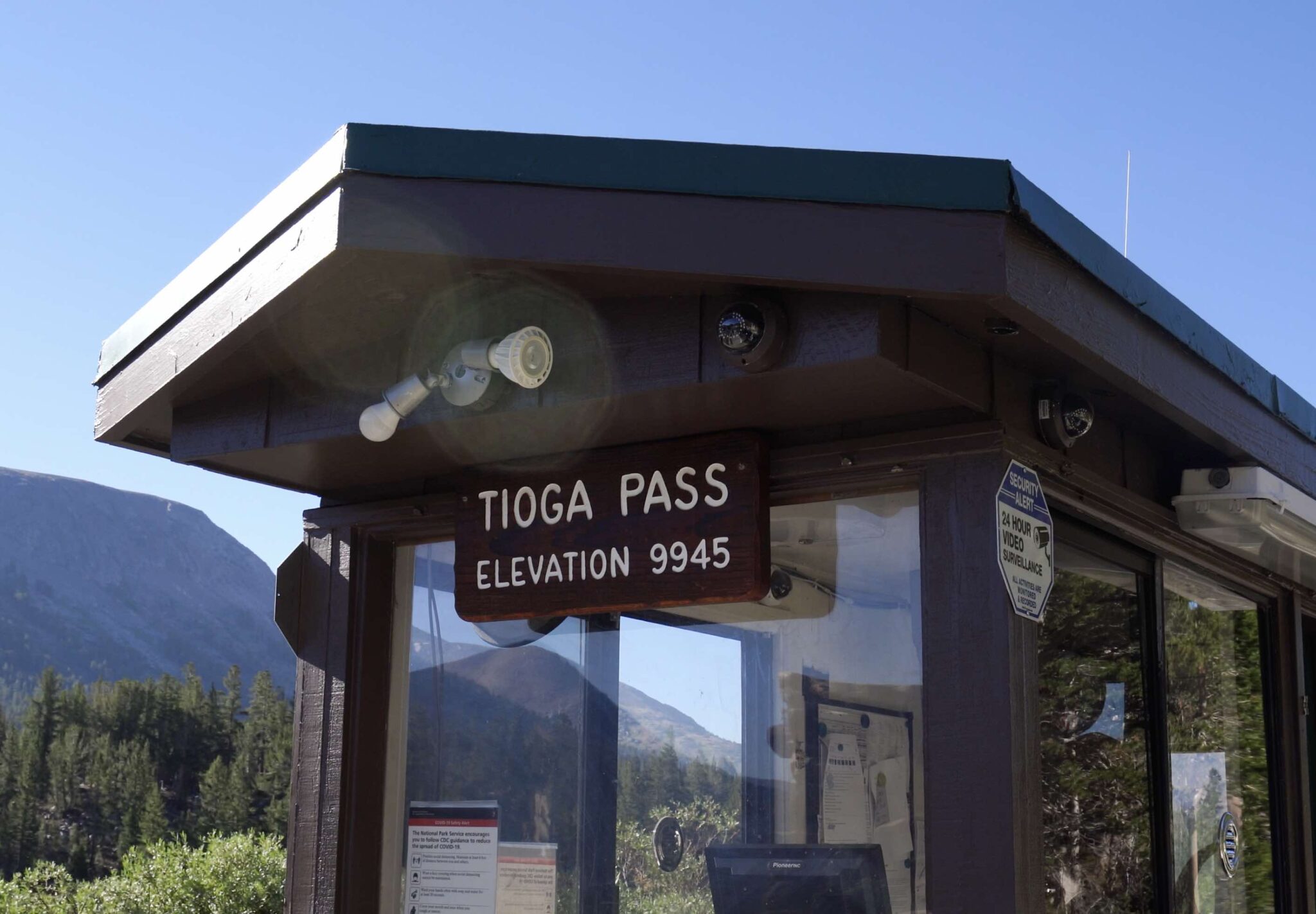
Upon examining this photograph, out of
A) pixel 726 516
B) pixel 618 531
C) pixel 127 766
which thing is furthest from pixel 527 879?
pixel 127 766

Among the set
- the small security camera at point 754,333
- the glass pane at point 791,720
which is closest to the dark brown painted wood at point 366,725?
the glass pane at point 791,720

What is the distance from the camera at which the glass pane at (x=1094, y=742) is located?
3.16 m

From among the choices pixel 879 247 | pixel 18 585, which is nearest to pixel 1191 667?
pixel 879 247

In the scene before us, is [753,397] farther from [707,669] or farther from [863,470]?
[707,669]

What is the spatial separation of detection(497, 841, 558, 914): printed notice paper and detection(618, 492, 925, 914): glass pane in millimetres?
194

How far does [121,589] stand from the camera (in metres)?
134

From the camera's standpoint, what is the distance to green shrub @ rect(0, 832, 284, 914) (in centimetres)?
1016

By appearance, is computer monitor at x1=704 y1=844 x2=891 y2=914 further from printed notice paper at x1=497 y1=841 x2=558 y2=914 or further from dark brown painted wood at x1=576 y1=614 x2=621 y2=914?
printed notice paper at x1=497 y1=841 x2=558 y2=914

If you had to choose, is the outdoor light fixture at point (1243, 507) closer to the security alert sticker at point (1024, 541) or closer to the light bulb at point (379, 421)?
the security alert sticker at point (1024, 541)

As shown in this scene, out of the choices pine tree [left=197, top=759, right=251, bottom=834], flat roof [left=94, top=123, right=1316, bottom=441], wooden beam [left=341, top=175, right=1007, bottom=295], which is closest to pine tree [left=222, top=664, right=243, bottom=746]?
pine tree [left=197, top=759, right=251, bottom=834]

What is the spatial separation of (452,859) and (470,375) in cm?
141

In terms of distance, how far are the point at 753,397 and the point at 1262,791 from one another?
2.60 m

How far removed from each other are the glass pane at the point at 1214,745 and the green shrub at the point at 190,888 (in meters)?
7.20

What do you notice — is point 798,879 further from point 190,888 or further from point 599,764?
point 190,888
